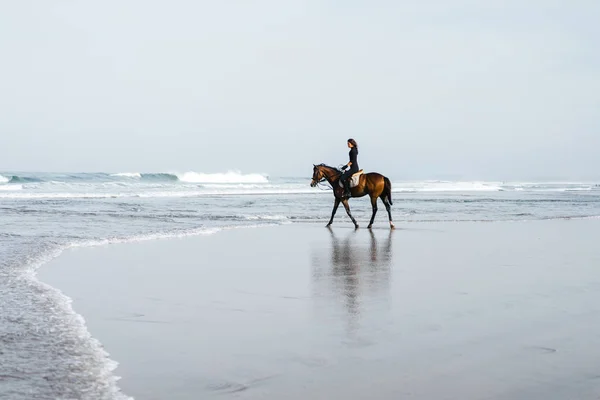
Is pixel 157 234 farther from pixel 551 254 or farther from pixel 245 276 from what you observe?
pixel 551 254

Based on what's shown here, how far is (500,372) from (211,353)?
1940 millimetres

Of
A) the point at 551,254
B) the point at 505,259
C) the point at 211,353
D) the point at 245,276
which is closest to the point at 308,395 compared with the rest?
the point at 211,353

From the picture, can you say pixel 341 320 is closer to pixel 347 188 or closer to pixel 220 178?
pixel 347 188

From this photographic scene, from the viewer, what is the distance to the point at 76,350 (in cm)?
489

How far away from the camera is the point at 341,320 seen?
593cm

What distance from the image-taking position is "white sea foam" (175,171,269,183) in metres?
84.2

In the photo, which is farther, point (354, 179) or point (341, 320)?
point (354, 179)

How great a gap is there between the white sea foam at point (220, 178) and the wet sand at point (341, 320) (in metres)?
73.3

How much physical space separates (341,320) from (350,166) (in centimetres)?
1203

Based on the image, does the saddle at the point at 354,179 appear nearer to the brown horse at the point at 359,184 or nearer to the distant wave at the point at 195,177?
the brown horse at the point at 359,184

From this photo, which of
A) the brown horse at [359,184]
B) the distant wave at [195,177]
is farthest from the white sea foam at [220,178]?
the brown horse at [359,184]

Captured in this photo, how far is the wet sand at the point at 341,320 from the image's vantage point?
13.6ft

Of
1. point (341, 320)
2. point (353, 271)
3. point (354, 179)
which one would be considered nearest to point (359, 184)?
point (354, 179)

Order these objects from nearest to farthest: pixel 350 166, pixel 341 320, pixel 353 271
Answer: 1. pixel 341 320
2. pixel 353 271
3. pixel 350 166
